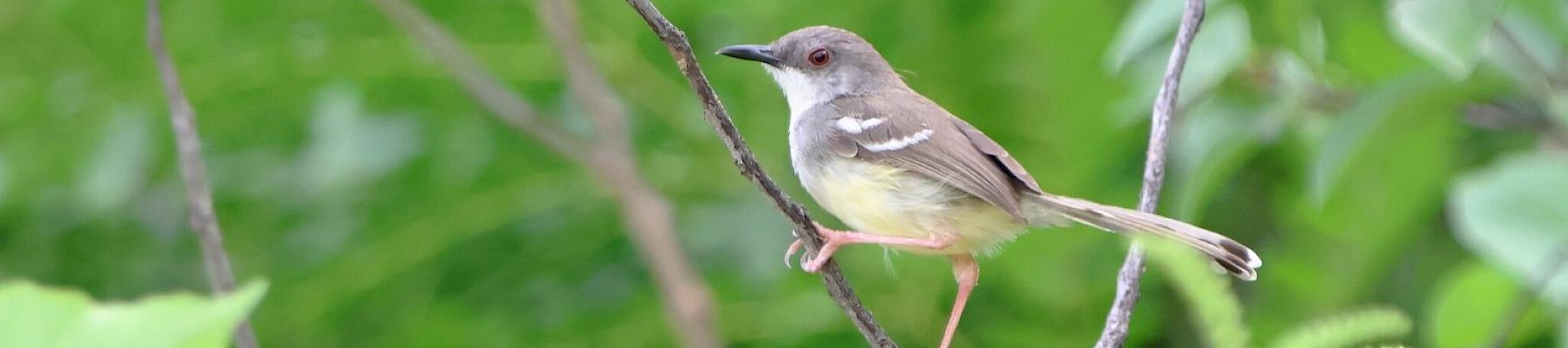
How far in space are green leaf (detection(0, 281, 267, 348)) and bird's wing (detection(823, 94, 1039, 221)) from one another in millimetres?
2342

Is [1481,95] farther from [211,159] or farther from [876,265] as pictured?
[211,159]

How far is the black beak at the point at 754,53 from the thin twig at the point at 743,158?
1007 mm

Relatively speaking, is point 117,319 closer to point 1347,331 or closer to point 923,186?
point 1347,331

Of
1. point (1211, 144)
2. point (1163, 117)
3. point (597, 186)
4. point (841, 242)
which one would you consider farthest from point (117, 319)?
point (597, 186)

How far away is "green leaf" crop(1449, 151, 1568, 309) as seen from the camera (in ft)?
10.9

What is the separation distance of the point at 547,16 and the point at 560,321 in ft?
6.23

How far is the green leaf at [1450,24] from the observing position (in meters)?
2.80

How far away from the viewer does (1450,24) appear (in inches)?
111

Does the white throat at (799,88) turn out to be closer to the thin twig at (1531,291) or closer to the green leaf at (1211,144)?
the green leaf at (1211,144)

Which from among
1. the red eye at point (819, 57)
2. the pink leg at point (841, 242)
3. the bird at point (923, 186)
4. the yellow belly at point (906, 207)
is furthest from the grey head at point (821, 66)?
the pink leg at point (841, 242)

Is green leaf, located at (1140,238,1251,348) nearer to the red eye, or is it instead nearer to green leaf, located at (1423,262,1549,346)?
green leaf, located at (1423,262,1549,346)

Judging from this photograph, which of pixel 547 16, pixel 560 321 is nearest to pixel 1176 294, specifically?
pixel 560 321

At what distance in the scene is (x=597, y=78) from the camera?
285cm

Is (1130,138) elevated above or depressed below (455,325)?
above
